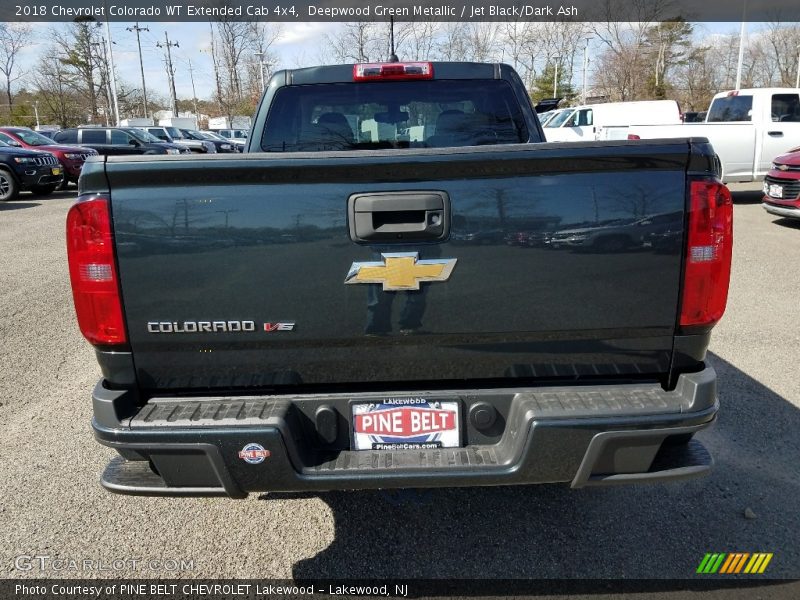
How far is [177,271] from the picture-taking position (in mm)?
2031

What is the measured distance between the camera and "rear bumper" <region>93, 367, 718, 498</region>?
6.66ft

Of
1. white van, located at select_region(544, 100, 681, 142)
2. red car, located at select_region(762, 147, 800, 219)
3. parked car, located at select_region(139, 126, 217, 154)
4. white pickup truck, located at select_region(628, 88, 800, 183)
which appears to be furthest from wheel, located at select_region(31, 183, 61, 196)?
red car, located at select_region(762, 147, 800, 219)

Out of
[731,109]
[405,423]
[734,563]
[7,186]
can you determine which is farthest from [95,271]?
[731,109]

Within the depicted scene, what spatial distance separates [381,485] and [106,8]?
148 ft

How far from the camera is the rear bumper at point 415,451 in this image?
2031mm

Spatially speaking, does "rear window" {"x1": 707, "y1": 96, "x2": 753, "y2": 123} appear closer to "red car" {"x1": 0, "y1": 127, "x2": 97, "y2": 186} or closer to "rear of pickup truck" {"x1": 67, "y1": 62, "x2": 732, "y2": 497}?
"rear of pickup truck" {"x1": 67, "y1": 62, "x2": 732, "y2": 497}

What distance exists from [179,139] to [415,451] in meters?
31.3

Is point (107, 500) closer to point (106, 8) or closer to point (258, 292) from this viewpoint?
point (258, 292)

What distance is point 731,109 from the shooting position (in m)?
14.5

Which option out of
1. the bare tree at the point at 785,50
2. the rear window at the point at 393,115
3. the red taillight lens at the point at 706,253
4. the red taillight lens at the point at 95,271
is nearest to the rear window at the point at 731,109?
the rear window at the point at 393,115

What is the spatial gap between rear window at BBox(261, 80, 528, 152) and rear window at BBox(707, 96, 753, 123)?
13366 mm

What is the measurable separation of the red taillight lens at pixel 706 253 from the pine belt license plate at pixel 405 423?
916 mm

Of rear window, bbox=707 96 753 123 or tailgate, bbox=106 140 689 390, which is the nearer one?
tailgate, bbox=106 140 689 390

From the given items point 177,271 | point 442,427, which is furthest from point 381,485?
point 177,271
